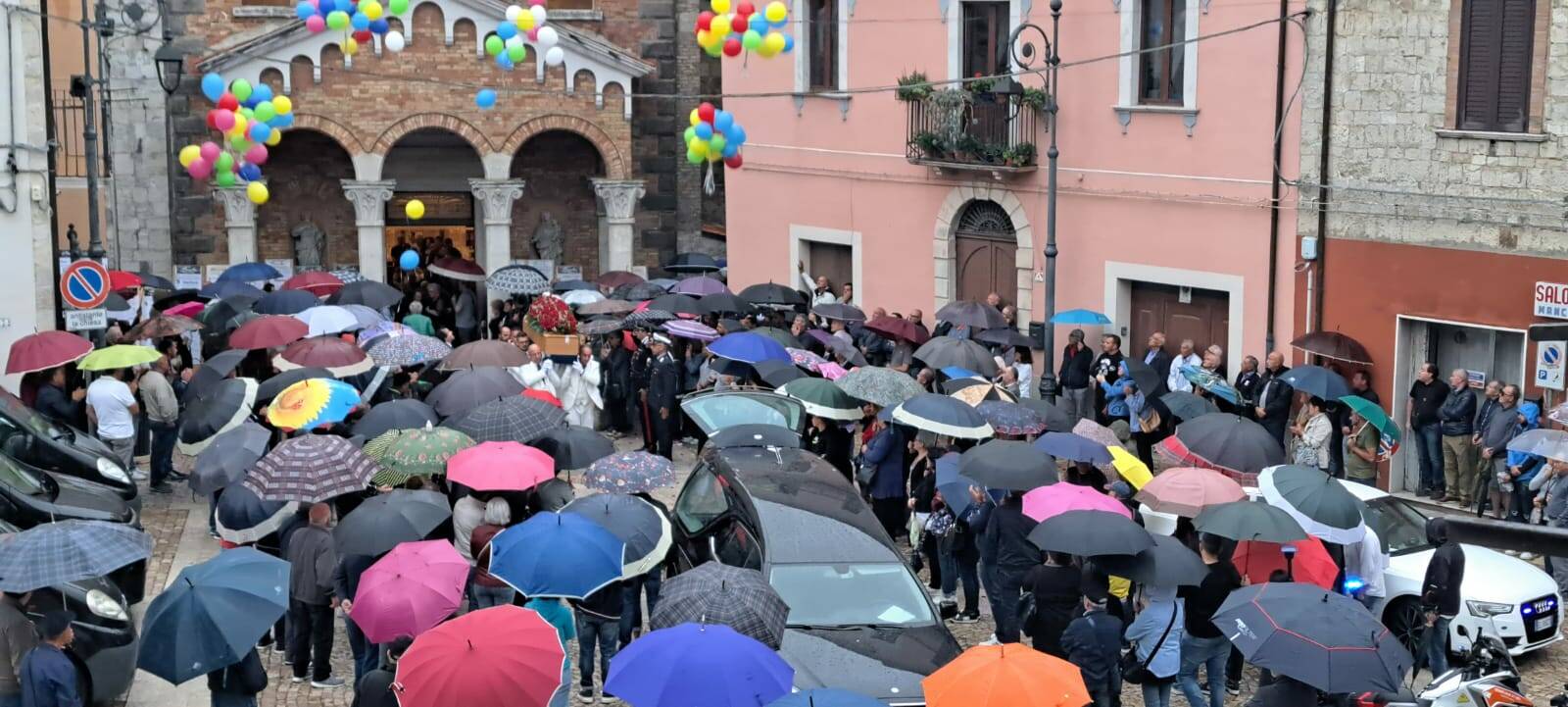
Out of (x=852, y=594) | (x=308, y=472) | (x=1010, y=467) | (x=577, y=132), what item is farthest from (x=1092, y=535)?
(x=577, y=132)

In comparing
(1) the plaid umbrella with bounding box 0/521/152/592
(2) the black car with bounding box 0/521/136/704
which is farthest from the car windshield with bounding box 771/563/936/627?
(2) the black car with bounding box 0/521/136/704

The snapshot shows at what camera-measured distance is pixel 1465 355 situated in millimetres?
18578

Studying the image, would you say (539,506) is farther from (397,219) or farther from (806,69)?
(397,219)

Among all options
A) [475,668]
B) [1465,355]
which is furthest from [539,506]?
[1465,355]

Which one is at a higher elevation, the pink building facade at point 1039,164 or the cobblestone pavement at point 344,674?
the pink building facade at point 1039,164

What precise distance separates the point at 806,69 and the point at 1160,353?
30.0 feet

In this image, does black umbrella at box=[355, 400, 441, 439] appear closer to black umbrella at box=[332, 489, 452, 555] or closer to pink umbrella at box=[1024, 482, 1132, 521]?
black umbrella at box=[332, 489, 452, 555]

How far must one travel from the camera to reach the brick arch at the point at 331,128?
101ft

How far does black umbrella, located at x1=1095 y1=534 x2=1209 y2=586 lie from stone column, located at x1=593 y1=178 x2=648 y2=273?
21933mm

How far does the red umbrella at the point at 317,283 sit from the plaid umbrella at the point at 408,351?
20.4 ft

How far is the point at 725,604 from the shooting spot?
9.93m

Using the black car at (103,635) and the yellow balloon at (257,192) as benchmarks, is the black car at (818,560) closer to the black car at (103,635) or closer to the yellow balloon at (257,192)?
the black car at (103,635)

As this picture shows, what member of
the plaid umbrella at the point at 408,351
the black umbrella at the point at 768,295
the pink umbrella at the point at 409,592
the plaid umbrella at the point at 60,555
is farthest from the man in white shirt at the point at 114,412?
the black umbrella at the point at 768,295

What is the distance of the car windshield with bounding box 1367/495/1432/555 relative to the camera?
13992 mm
